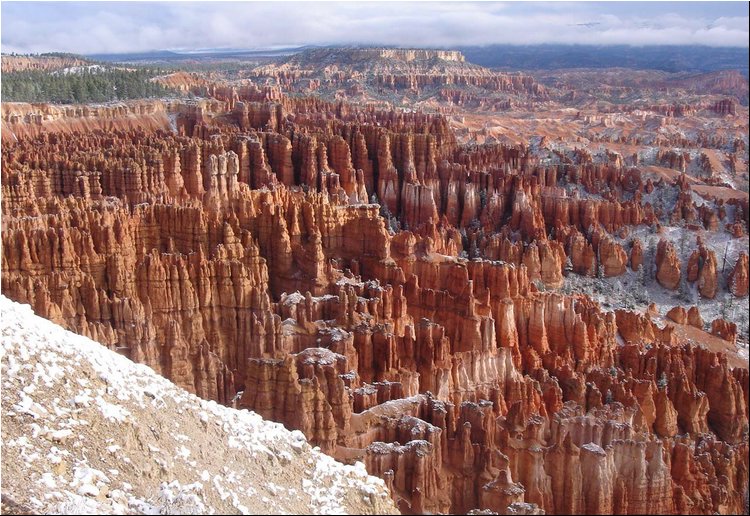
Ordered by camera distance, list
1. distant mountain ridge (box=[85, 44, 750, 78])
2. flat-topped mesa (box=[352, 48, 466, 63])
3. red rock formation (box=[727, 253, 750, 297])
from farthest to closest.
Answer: flat-topped mesa (box=[352, 48, 466, 63]), distant mountain ridge (box=[85, 44, 750, 78]), red rock formation (box=[727, 253, 750, 297])

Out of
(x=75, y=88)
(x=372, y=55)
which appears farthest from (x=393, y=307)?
(x=372, y=55)

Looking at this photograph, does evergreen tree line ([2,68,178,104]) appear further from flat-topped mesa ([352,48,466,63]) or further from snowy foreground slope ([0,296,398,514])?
flat-topped mesa ([352,48,466,63])

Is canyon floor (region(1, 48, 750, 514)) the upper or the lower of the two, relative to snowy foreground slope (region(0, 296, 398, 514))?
lower

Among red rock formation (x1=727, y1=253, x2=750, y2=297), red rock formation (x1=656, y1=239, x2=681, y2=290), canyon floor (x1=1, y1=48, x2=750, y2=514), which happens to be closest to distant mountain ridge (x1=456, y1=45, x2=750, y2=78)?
canyon floor (x1=1, y1=48, x2=750, y2=514)

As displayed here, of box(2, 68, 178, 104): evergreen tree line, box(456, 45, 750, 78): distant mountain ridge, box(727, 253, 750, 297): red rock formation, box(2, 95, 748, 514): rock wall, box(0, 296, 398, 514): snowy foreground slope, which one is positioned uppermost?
box(456, 45, 750, 78): distant mountain ridge

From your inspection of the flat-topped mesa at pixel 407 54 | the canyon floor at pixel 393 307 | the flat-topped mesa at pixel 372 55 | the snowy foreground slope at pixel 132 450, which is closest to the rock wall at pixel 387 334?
the canyon floor at pixel 393 307

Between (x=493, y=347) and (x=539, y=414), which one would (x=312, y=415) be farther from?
(x=493, y=347)

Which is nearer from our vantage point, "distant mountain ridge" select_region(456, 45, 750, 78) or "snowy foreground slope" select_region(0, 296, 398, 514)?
"snowy foreground slope" select_region(0, 296, 398, 514)

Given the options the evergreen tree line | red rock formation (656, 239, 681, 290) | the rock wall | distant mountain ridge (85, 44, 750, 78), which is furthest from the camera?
distant mountain ridge (85, 44, 750, 78)
